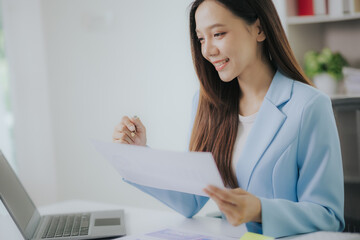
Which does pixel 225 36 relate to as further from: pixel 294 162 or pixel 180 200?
pixel 180 200

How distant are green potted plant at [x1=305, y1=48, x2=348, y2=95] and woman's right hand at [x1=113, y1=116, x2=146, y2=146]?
1400mm

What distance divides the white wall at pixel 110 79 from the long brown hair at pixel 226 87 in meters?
1.58

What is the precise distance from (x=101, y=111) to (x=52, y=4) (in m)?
0.88

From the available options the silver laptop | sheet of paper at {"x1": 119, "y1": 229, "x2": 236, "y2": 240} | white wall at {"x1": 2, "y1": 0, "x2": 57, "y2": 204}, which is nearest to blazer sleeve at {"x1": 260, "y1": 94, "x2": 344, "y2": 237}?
sheet of paper at {"x1": 119, "y1": 229, "x2": 236, "y2": 240}

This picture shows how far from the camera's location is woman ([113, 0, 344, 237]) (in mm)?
1248

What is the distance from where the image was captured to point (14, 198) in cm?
131

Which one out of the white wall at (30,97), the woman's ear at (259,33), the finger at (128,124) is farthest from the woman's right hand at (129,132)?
the white wall at (30,97)

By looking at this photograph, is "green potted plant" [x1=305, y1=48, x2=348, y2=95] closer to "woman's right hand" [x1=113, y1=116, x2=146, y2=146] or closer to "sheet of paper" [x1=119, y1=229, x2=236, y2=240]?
"woman's right hand" [x1=113, y1=116, x2=146, y2=146]

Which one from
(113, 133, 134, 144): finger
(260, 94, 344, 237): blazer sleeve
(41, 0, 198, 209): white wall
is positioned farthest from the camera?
(41, 0, 198, 209): white wall

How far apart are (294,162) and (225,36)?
1.31 feet

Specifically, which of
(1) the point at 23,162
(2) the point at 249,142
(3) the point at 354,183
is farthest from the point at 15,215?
(1) the point at 23,162

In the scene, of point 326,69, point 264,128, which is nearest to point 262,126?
point 264,128

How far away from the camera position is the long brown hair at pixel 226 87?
1.41m

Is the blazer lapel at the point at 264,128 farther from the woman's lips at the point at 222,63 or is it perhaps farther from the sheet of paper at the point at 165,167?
the sheet of paper at the point at 165,167
